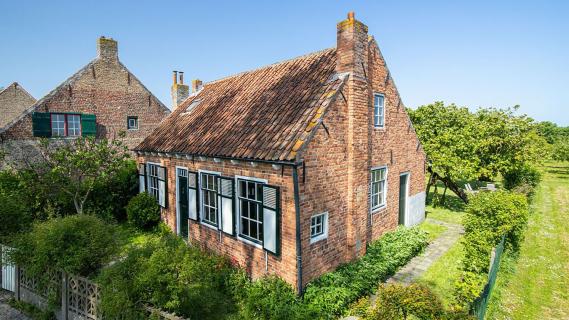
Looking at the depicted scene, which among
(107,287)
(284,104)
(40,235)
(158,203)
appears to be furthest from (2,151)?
(284,104)

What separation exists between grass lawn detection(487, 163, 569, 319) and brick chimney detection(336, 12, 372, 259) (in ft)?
12.9

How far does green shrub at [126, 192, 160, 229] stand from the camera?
13.6 meters

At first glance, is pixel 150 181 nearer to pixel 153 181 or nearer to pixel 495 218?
pixel 153 181

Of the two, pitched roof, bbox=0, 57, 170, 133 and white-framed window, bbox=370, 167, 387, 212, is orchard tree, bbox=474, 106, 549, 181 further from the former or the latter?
pitched roof, bbox=0, 57, 170, 133

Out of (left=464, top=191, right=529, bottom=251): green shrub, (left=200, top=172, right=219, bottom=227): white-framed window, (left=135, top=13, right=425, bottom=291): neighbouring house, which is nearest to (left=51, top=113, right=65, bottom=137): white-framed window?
(left=135, top=13, right=425, bottom=291): neighbouring house

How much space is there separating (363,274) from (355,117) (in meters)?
4.56

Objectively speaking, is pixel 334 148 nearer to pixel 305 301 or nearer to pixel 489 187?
pixel 305 301

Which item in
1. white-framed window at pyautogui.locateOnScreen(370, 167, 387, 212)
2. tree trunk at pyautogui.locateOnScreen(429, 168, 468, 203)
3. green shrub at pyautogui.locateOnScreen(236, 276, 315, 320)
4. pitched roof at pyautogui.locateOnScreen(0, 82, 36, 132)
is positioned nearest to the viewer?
green shrub at pyautogui.locateOnScreen(236, 276, 315, 320)

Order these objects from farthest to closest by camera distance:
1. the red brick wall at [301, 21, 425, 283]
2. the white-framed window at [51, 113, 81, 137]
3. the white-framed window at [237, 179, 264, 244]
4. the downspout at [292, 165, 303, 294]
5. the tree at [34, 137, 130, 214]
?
the white-framed window at [51, 113, 81, 137], the tree at [34, 137, 130, 214], the white-framed window at [237, 179, 264, 244], the red brick wall at [301, 21, 425, 283], the downspout at [292, 165, 303, 294]

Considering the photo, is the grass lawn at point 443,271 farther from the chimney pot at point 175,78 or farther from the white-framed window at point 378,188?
the chimney pot at point 175,78

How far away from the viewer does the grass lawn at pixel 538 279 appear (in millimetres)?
7926

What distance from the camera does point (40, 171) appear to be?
1415 cm

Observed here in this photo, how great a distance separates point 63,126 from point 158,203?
28.4ft

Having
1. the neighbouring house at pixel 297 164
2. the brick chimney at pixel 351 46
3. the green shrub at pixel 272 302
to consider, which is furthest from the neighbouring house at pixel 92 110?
the brick chimney at pixel 351 46
